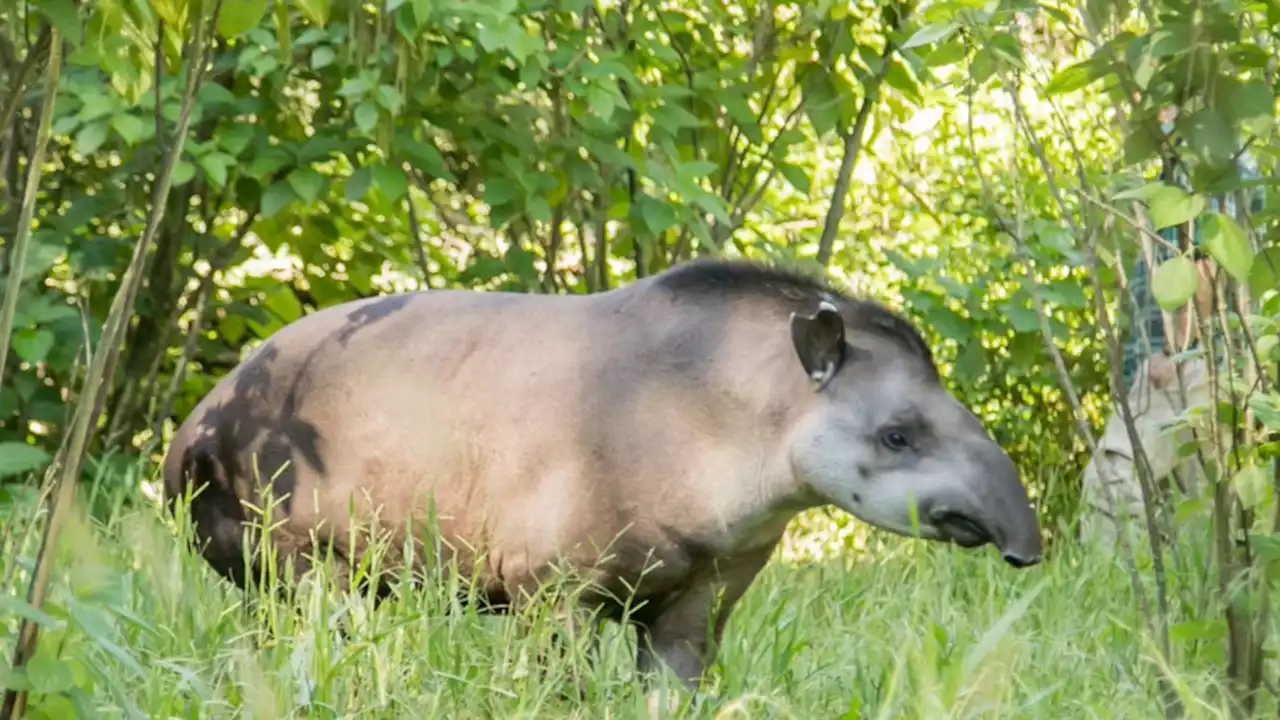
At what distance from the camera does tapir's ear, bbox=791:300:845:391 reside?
3338 millimetres

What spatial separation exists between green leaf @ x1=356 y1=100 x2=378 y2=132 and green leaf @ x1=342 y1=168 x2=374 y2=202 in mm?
279

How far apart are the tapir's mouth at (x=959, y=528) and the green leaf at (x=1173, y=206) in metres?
0.65

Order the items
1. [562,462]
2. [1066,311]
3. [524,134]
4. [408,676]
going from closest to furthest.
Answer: [408,676], [562,462], [524,134], [1066,311]

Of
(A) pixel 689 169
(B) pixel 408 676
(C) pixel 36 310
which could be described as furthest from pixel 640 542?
(C) pixel 36 310

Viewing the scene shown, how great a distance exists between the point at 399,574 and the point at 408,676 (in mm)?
479

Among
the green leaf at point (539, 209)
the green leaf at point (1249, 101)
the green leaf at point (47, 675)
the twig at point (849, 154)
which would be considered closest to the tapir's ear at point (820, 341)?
the green leaf at point (1249, 101)

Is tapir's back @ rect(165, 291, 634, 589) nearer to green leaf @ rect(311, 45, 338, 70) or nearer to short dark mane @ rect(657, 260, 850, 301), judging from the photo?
short dark mane @ rect(657, 260, 850, 301)

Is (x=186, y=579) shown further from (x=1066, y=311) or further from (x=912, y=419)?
(x=1066, y=311)

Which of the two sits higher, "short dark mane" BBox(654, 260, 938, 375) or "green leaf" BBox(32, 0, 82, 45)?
"green leaf" BBox(32, 0, 82, 45)

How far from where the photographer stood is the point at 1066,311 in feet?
22.9

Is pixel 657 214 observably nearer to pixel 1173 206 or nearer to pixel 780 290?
pixel 780 290

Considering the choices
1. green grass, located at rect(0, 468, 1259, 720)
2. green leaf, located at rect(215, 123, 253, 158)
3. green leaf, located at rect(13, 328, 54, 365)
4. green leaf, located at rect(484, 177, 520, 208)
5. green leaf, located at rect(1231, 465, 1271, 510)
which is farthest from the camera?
green leaf, located at rect(484, 177, 520, 208)

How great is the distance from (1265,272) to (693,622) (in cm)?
119

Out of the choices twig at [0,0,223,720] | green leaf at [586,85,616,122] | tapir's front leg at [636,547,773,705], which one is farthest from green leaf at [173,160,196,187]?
twig at [0,0,223,720]
